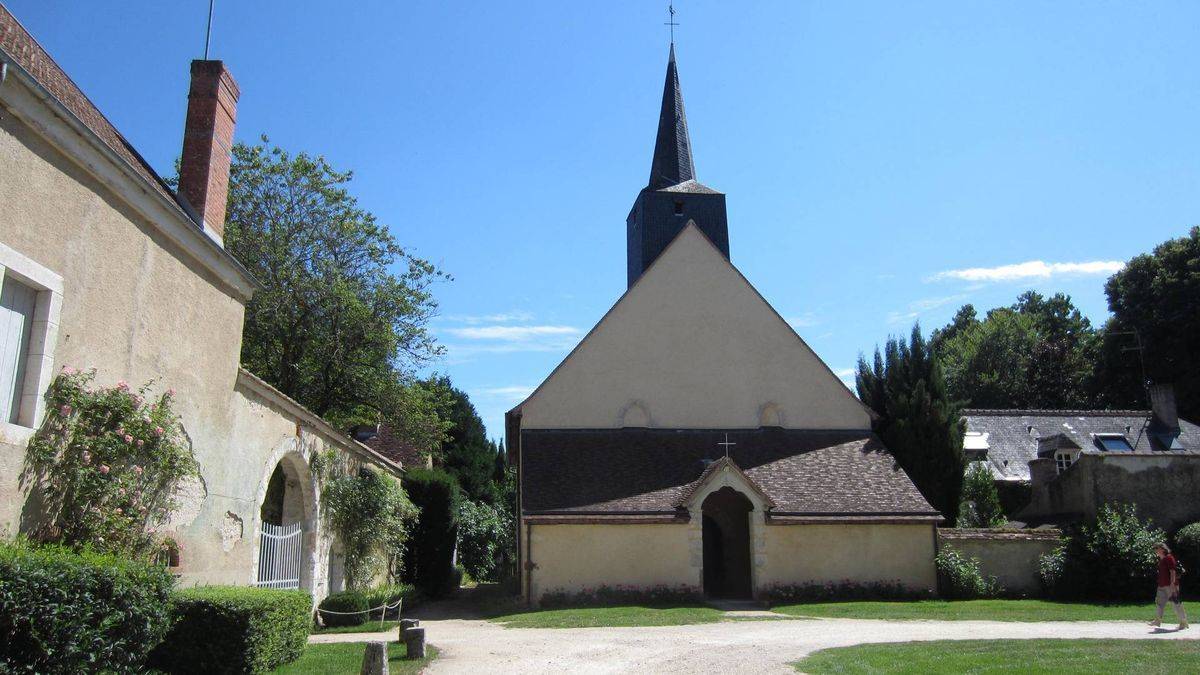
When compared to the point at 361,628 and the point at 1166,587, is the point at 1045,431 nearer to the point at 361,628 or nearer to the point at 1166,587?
the point at 1166,587

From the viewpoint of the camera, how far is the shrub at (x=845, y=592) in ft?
64.8

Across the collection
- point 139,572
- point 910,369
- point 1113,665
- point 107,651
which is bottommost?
point 1113,665

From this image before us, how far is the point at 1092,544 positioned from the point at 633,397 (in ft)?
38.1

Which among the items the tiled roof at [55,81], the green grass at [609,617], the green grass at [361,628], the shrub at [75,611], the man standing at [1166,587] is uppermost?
the tiled roof at [55,81]

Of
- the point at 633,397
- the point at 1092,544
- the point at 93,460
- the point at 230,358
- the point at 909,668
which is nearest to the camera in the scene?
the point at 93,460

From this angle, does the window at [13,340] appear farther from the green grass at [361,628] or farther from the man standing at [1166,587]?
the man standing at [1166,587]

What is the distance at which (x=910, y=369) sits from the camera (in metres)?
26.9

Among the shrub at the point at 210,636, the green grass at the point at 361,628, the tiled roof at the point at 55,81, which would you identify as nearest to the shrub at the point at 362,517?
the green grass at the point at 361,628

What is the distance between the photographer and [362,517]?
1712 cm

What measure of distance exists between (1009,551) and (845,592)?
429 centimetres

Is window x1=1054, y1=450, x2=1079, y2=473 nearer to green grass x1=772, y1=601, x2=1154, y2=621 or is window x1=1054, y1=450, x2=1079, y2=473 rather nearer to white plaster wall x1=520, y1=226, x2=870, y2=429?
white plaster wall x1=520, y1=226, x2=870, y2=429

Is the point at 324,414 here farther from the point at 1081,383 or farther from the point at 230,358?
the point at 1081,383

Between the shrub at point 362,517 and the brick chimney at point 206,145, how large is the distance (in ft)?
20.4

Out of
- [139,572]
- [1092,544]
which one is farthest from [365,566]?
[1092,544]
